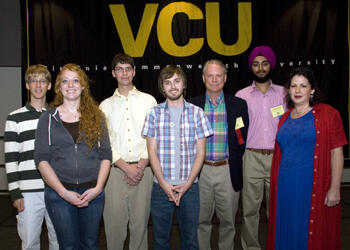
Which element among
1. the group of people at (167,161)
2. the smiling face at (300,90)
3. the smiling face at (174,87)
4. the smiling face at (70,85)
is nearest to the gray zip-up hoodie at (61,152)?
the group of people at (167,161)

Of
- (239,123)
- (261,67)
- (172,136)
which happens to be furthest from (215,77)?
(172,136)

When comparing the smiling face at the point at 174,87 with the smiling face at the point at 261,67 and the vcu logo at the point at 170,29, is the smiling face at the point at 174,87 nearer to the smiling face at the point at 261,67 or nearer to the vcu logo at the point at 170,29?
the smiling face at the point at 261,67

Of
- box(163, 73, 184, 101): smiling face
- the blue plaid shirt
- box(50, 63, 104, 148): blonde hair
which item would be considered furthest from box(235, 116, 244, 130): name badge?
box(50, 63, 104, 148): blonde hair

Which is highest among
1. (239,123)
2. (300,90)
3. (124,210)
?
(300,90)

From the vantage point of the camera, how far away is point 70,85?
84.7 inches

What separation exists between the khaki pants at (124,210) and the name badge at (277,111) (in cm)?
129

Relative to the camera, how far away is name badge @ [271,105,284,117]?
3.00m

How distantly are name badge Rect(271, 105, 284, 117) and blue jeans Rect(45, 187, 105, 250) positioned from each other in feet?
5.63

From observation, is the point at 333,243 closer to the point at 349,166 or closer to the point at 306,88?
the point at 306,88

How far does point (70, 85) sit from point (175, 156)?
872mm

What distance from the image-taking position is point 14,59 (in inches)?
216

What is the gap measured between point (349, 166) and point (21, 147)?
16.8 ft

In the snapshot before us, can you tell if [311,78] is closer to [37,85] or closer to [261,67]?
[261,67]

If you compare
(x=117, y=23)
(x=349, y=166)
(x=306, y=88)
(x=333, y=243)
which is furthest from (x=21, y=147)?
(x=349, y=166)
